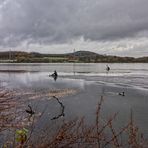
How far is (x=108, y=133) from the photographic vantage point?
54.1 ft

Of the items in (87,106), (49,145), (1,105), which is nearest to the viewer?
(49,145)

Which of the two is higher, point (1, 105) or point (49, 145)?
point (1, 105)

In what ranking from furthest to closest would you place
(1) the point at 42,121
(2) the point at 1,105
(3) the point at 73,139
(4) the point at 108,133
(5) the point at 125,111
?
(5) the point at 125,111 < (1) the point at 42,121 < (4) the point at 108,133 < (2) the point at 1,105 < (3) the point at 73,139

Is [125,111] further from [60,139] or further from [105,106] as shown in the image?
[60,139]

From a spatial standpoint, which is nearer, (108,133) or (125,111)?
(108,133)

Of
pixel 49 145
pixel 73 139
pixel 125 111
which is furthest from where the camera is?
pixel 125 111

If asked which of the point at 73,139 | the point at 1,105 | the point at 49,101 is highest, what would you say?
the point at 1,105

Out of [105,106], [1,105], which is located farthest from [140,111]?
[1,105]

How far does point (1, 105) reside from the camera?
3496 mm

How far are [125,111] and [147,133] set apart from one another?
7708 millimetres

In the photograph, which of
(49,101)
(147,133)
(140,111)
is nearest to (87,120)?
(147,133)

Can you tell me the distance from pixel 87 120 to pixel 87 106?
663 cm

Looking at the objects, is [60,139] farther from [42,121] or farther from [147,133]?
[42,121]

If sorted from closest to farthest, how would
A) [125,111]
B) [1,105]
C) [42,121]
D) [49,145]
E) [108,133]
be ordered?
1. [49,145]
2. [1,105]
3. [108,133]
4. [42,121]
5. [125,111]
